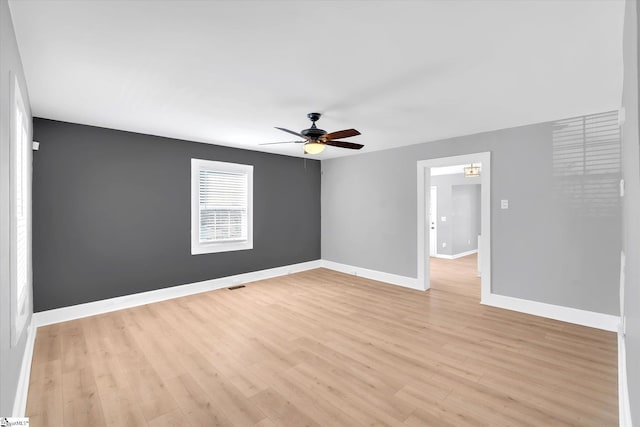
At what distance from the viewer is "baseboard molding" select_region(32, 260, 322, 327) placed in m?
3.55

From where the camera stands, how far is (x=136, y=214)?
13.9 feet

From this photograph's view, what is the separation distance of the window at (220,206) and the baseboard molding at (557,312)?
14.0 feet

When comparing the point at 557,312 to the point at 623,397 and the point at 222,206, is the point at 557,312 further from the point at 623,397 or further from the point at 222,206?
the point at 222,206

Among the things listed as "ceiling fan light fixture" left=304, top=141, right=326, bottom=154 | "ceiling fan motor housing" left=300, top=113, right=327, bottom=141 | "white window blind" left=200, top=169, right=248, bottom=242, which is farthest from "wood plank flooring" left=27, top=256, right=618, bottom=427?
"ceiling fan motor housing" left=300, top=113, right=327, bottom=141

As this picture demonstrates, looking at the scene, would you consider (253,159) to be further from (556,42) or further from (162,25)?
(556,42)

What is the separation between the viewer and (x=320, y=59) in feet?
7.08

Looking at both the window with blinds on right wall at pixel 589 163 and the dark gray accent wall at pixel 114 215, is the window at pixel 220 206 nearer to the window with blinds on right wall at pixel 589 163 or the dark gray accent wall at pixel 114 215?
the dark gray accent wall at pixel 114 215

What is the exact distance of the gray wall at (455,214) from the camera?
8.17 meters

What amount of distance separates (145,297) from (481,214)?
5.27 meters

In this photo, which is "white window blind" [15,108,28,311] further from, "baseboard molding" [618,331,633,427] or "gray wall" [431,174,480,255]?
"gray wall" [431,174,480,255]

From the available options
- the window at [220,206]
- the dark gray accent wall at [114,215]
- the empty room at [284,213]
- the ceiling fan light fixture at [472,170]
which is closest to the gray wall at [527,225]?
the empty room at [284,213]

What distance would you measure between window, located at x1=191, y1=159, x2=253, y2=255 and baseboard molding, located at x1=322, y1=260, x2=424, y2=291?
6.52 ft

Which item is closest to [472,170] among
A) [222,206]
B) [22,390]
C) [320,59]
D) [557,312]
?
[557,312]

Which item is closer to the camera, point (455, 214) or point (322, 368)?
point (322, 368)
